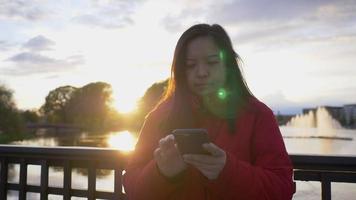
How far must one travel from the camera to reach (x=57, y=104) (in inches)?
3191

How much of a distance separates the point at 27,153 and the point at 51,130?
81.8m

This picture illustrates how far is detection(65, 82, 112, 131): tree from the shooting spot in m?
79.3

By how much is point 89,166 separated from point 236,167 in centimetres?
179

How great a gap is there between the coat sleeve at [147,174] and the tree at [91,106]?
78.4 meters

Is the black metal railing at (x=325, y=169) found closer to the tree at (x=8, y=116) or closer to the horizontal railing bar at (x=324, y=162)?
the horizontal railing bar at (x=324, y=162)

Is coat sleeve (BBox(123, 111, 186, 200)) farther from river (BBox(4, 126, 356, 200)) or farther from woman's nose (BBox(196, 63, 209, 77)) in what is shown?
river (BBox(4, 126, 356, 200))

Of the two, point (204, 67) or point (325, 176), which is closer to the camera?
point (204, 67)

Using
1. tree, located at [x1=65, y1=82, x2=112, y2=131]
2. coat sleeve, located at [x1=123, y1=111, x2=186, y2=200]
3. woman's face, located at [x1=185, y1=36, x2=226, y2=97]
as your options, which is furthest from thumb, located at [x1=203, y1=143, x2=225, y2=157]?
tree, located at [x1=65, y1=82, x2=112, y2=131]

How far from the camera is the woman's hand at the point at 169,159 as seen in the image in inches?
60.2

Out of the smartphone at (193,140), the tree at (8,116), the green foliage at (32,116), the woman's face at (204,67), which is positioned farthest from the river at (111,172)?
the green foliage at (32,116)

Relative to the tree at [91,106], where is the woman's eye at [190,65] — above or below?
below

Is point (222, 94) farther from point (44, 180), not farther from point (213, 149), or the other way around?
point (44, 180)

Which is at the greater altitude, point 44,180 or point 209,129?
point 209,129

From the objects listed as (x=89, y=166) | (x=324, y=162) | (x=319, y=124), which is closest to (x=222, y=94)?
(x=324, y=162)
